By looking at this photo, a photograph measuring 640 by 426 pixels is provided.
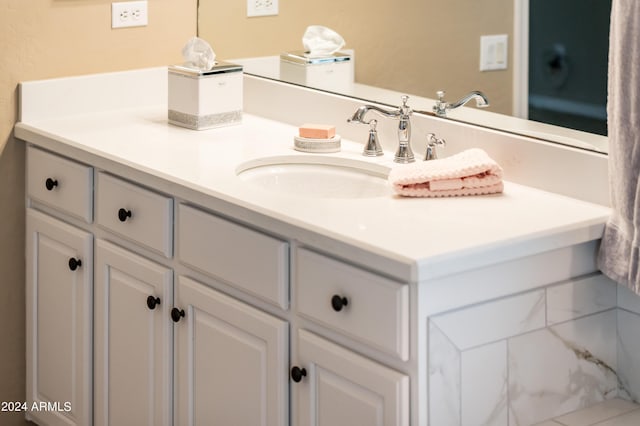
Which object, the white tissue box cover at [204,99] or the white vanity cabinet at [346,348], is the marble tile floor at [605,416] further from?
the white tissue box cover at [204,99]

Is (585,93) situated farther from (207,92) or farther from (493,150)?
(207,92)

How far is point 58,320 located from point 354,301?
3.78ft

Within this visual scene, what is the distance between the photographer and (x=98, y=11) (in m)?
2.96

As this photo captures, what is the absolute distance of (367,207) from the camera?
2131mm

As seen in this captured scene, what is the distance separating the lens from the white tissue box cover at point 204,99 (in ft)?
9.21

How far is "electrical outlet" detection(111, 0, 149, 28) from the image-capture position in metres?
2.98

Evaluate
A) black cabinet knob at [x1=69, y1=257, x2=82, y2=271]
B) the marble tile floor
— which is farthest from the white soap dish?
the marble tile floor

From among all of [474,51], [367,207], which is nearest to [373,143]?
[474,51]

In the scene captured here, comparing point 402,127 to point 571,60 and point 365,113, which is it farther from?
point 571,60

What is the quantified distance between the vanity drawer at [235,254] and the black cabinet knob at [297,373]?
0.12 m

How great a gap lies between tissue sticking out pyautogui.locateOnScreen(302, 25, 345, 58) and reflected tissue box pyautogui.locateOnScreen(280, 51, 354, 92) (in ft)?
0.04

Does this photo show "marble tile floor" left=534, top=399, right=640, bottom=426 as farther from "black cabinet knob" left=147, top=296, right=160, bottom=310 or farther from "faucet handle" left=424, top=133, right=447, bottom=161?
"black cabinet knob" left=147, top=296, right=160, bottom=310

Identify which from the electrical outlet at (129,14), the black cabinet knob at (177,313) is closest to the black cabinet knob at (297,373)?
the black cabinet knob at (177,313)

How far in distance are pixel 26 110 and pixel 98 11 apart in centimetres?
33
